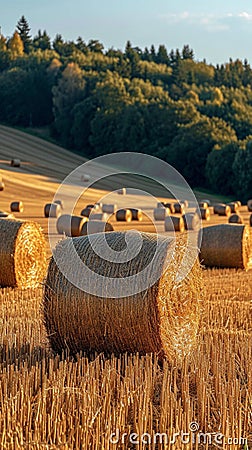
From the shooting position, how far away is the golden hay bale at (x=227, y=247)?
650 inches

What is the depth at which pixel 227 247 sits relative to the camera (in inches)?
653

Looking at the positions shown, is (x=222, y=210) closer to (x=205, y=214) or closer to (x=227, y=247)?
(x=205, y=214)

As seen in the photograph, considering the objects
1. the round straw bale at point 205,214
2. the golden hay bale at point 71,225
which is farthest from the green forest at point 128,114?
the golden hay bale at point 71,225

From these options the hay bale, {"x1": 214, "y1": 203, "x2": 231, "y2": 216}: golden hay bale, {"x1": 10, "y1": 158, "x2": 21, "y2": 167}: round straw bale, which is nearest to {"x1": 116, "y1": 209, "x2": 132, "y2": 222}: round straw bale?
the hay bale

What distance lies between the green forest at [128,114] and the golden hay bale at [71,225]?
27209mm

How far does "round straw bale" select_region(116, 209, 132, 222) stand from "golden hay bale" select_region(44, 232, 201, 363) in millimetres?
21225

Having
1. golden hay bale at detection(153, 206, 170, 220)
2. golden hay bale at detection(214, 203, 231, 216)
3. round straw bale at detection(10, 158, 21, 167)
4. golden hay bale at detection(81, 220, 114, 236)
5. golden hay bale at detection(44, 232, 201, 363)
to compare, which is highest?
golden hay bale at detection(44, 232, 201, 363)

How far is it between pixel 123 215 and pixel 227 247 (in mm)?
12592

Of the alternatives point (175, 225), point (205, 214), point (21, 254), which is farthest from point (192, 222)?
Answer: point (21, 254)

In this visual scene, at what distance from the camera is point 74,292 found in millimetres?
7316

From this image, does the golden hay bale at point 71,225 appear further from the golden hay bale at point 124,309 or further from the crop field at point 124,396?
the golden hay bale at point 124,309

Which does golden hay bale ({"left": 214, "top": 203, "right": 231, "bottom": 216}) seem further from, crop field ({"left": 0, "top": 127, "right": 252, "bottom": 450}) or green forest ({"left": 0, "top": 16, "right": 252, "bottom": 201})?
crop field ({"left": 0, "top": 127, "right": 252, "bottom": 450})

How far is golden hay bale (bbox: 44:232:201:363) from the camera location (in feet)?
23.4

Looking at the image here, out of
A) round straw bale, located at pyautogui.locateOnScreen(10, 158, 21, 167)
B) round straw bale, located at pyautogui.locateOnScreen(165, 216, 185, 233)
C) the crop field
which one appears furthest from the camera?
round straw bale, located at pyautogui.locateOnScreen(10, 158, 21, 167)
